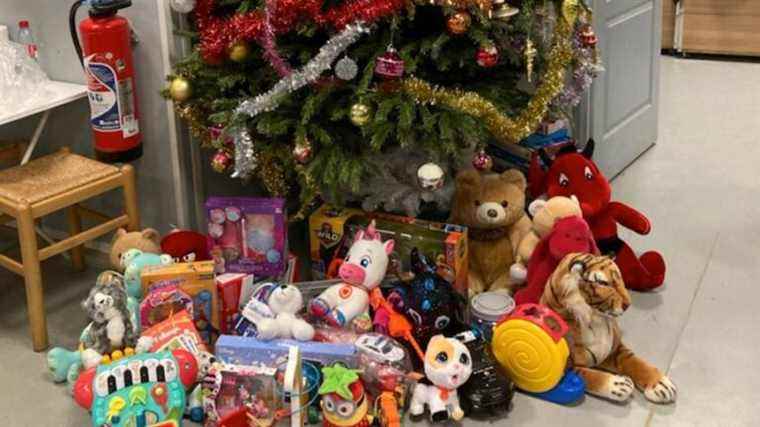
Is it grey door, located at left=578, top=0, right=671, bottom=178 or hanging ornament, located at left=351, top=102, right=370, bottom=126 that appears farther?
grey door, located at left=578, top=0, right=671, bottom=178

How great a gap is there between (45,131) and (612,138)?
2.09 m

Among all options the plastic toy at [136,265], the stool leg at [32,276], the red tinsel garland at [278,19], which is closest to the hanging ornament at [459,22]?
the red tinsel garland at [278,19]

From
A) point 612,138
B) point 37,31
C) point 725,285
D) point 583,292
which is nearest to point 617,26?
point 612,138

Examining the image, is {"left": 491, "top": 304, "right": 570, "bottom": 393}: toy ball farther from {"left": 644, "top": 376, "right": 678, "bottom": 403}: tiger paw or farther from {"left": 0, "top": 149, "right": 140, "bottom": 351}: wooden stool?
{"left": 0, "top": 149, "right": 140, "bottom": 351}: wooden stool

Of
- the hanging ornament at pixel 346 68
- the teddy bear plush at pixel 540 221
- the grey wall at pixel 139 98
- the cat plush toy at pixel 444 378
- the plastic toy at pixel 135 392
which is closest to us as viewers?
the plastic toy at pixel 135 392

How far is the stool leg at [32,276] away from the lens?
95.9 inches

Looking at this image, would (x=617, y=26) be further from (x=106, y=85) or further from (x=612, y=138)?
(x=106, y=85)

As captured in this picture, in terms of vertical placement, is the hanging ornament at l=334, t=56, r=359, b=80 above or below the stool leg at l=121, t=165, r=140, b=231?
above

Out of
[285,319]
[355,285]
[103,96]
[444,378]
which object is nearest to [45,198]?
[103,96]

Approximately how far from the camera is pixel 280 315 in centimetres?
235

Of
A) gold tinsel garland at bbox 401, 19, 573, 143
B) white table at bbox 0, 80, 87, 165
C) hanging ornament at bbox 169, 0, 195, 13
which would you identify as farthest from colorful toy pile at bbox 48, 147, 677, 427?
hanging ornament at bbox 169, 0, 195, 13

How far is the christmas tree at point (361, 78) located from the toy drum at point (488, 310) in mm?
400

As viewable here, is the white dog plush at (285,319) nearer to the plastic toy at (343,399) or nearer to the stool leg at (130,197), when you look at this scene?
the plastic toy at (343,399)

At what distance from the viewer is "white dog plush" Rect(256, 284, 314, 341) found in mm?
2293
